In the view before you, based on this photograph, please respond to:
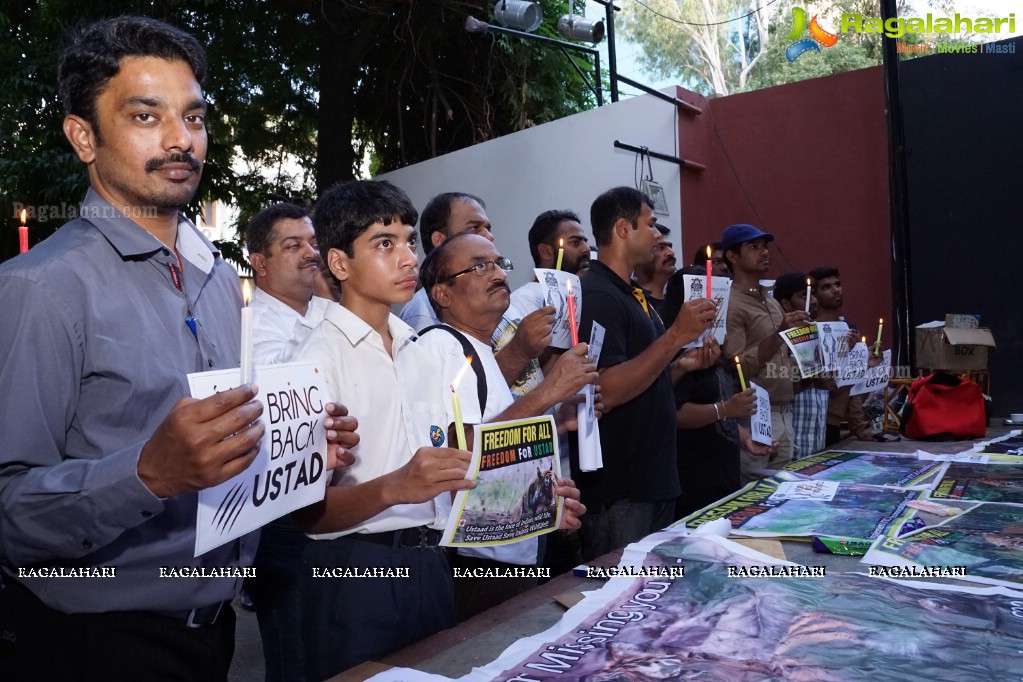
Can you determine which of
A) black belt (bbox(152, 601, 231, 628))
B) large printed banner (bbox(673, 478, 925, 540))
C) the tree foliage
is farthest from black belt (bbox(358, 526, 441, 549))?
the tree foliage

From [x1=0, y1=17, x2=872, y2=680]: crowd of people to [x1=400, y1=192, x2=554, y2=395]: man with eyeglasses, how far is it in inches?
0.6

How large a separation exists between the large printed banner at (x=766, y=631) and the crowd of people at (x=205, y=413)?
0.89 ft

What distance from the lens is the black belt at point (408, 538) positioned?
1790 mm

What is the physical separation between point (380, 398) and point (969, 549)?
4.79 ft

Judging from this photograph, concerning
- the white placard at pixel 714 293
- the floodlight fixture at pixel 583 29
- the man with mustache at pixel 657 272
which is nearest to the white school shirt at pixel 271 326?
the white placard at pixel 714 293

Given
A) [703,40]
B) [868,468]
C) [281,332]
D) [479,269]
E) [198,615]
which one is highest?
[703,40]

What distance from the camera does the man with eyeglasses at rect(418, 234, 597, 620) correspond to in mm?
2043

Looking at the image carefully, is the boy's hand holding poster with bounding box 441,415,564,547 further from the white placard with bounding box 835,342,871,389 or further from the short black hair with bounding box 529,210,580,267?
the white placard with bounding box 835,342,871,389

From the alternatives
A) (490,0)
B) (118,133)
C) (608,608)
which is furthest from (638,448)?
(490,0)

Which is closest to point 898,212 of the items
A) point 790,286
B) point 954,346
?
point 954,346

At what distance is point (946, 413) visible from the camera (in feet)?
14.2

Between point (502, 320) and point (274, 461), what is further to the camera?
point (502, 320)

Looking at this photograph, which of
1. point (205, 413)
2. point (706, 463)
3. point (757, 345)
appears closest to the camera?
point (205, 413)

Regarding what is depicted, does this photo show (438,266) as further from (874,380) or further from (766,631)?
(874,380)
